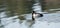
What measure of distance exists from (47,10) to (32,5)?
249mm

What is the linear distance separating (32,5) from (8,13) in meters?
0.28

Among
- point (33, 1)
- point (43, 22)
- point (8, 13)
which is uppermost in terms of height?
point (33, 1)

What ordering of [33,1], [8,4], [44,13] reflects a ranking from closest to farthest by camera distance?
[8,4]
[33,1]
[44,13]

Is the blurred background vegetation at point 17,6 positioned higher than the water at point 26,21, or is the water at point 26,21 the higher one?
the blurred background vegetation at point 17,6

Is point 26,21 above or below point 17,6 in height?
below

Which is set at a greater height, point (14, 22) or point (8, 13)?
point (8, 13)

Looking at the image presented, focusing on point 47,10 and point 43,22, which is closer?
point 43,22

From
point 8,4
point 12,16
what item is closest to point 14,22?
point 12,16

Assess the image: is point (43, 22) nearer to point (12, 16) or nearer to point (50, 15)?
point (50, 15)

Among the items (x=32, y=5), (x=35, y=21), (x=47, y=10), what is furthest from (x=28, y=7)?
(x=47, y=10)

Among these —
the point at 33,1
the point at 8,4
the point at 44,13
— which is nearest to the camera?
the point at 8,4

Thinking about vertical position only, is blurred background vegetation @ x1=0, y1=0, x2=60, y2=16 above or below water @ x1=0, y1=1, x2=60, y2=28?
above

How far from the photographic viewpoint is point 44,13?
154 cm

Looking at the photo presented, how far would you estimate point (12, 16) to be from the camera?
1.35 m
